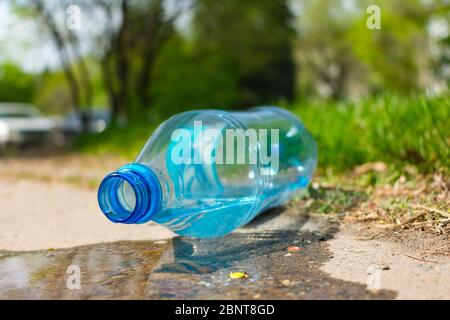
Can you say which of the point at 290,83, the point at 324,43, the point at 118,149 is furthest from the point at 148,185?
the point at 324,43

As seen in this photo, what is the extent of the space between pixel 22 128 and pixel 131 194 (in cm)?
1247

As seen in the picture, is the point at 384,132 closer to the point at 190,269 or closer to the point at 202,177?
the point at 202,177

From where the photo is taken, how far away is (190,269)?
289 centimetres

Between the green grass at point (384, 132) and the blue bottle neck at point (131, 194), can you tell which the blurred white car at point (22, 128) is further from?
the blue bottle neck at point (131, 194)

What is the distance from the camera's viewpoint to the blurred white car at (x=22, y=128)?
13945mm

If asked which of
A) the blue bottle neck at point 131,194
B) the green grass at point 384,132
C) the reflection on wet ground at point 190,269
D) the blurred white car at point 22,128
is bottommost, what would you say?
the reflection on wet ground at point 190,269

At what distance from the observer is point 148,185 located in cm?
269

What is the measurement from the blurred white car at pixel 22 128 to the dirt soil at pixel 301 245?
30.3 ft

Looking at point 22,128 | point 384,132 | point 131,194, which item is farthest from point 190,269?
point 22,128

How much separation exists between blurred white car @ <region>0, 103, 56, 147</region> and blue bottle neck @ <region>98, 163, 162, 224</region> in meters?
11.9

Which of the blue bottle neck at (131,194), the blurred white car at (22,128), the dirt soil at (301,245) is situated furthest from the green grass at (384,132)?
the blurred white car at (22,128)

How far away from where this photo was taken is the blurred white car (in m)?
13.9

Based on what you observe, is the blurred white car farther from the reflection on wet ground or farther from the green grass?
the reflection on wet ground
